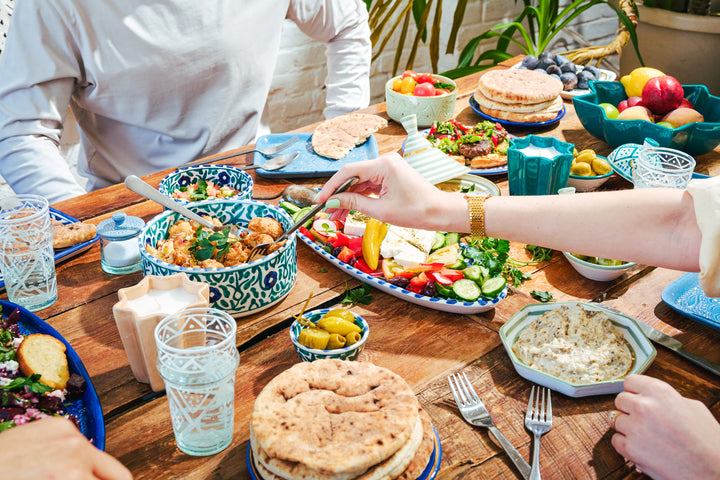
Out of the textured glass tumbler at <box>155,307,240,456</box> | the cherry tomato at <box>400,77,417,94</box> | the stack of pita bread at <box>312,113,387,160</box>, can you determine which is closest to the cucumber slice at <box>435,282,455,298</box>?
the textured glass tumbler at <box>155,307,240,456</box>

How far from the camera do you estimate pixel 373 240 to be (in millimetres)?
1388

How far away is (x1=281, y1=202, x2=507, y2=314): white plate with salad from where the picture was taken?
1245 millimetres

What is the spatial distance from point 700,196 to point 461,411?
0.61m

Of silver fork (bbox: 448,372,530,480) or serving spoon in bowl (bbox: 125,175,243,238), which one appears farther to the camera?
serving spoon in bowl (bbox: 125,175,243,238)

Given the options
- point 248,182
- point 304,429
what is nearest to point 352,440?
point 304,429

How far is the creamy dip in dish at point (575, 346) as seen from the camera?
1048mm

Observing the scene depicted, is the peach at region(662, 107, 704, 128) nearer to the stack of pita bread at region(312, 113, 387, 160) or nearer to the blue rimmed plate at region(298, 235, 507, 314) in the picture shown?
the stack of pita bread at region(312, 113, 387, 160)

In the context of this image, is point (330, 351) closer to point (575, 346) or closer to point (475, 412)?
point (475, 412)

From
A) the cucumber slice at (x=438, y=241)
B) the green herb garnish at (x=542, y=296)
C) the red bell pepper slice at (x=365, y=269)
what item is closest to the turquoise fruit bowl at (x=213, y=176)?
the red bell pepper slice at (x=365, y=269)

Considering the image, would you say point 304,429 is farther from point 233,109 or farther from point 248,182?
point 233,109

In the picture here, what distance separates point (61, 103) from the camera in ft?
6.45

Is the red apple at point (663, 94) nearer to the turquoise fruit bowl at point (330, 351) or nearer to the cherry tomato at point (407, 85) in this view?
the cherry tomato at point (407, 85)

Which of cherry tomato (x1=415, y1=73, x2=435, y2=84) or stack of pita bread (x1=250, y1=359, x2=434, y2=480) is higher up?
cherry tomato (x1=415, y1=73, x2=435, y2=84)

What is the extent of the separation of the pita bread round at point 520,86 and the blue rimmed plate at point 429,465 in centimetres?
159
